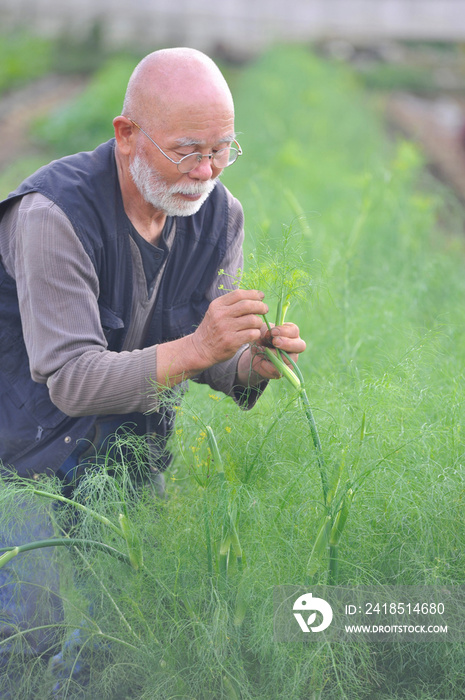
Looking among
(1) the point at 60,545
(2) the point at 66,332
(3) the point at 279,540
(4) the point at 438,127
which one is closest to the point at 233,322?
(2) the point at 66,332

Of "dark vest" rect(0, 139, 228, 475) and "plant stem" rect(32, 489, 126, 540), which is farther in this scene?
"dark vest" rect(0, 139, 228, 475)

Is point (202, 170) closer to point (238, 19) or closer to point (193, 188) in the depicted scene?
point (193, 188)

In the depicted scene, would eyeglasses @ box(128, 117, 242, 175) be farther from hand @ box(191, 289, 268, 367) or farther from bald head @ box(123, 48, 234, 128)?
hand @ box(191, 289, 268, 367)

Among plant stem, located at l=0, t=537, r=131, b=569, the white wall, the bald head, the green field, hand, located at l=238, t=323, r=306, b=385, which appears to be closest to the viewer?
plant stem, located at l=0, t=537, r=131, b=569

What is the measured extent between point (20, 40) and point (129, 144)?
19.3 m

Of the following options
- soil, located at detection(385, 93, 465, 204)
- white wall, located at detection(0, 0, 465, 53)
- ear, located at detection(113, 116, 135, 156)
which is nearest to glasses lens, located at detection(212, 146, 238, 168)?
ear, located at detection(113, 116, 135, 156)

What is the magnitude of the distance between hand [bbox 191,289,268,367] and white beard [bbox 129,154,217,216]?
0.45 m

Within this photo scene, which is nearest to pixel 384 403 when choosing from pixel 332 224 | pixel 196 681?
pixel 196 681

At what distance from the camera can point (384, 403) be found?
248 cm

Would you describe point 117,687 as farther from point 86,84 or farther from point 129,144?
point 86,84

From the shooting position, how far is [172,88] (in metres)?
2.52

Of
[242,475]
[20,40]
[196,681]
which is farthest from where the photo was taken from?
[20,40]

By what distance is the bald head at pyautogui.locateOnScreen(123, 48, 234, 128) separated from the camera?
251cm

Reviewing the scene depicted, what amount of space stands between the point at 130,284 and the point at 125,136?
0.45 metres
